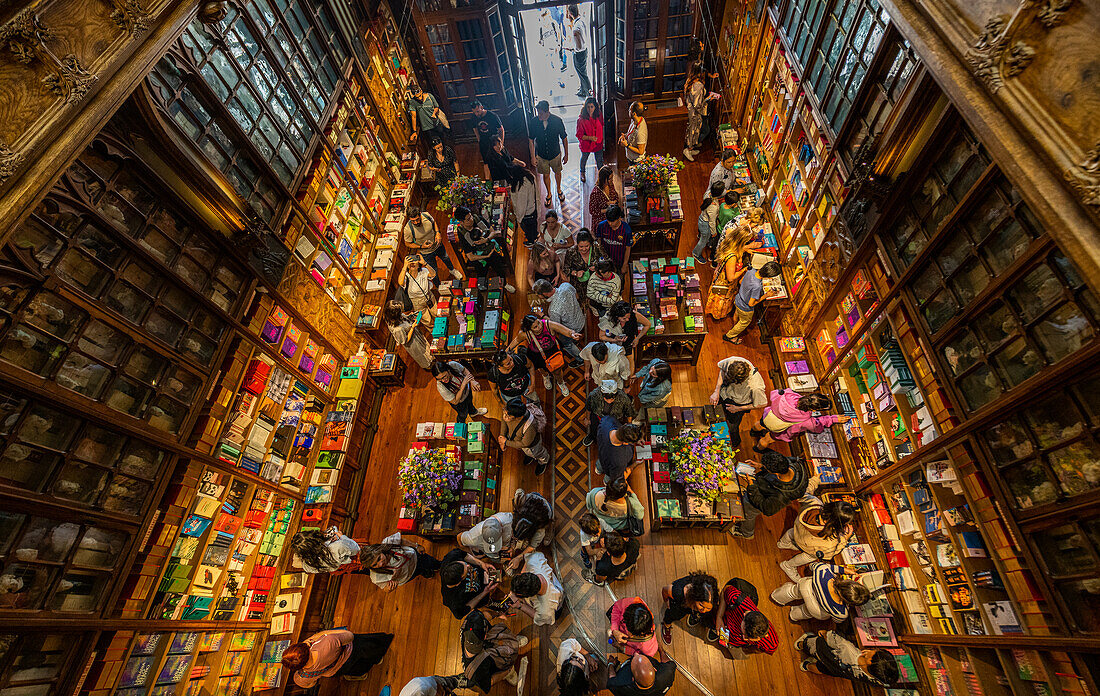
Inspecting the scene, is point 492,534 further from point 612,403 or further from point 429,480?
point 612,403

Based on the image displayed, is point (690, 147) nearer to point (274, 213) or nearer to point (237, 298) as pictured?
point (274, 213)

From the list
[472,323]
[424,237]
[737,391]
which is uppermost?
[424,237]

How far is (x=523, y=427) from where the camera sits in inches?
219

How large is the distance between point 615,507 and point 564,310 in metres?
3.04

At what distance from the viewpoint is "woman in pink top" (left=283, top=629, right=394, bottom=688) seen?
4.14 m

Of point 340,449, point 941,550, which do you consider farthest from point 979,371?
point 340,449

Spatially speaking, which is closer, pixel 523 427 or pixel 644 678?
pixel 644 678

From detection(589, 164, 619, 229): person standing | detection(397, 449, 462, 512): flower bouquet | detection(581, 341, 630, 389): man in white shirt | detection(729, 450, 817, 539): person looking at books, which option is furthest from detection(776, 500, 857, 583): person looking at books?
detection(589, 164, 619, 229): person standing

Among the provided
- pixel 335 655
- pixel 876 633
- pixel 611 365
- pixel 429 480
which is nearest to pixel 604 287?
pixel 611 365

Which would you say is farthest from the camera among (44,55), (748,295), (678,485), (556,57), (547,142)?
(556,57)

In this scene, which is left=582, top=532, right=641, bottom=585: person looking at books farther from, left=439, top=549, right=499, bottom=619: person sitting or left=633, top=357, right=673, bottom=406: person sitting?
left=633, top=357, right=673, bottom=406: person sitting

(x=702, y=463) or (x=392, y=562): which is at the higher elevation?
(x=702, y=463)

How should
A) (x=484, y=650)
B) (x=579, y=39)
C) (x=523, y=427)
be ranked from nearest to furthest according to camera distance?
1. (x=484, y=650)
2. (x=523, y=427)
3. (x=579, y=39)

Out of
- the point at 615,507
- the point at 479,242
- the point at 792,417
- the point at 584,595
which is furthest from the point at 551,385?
the point at 792,417
